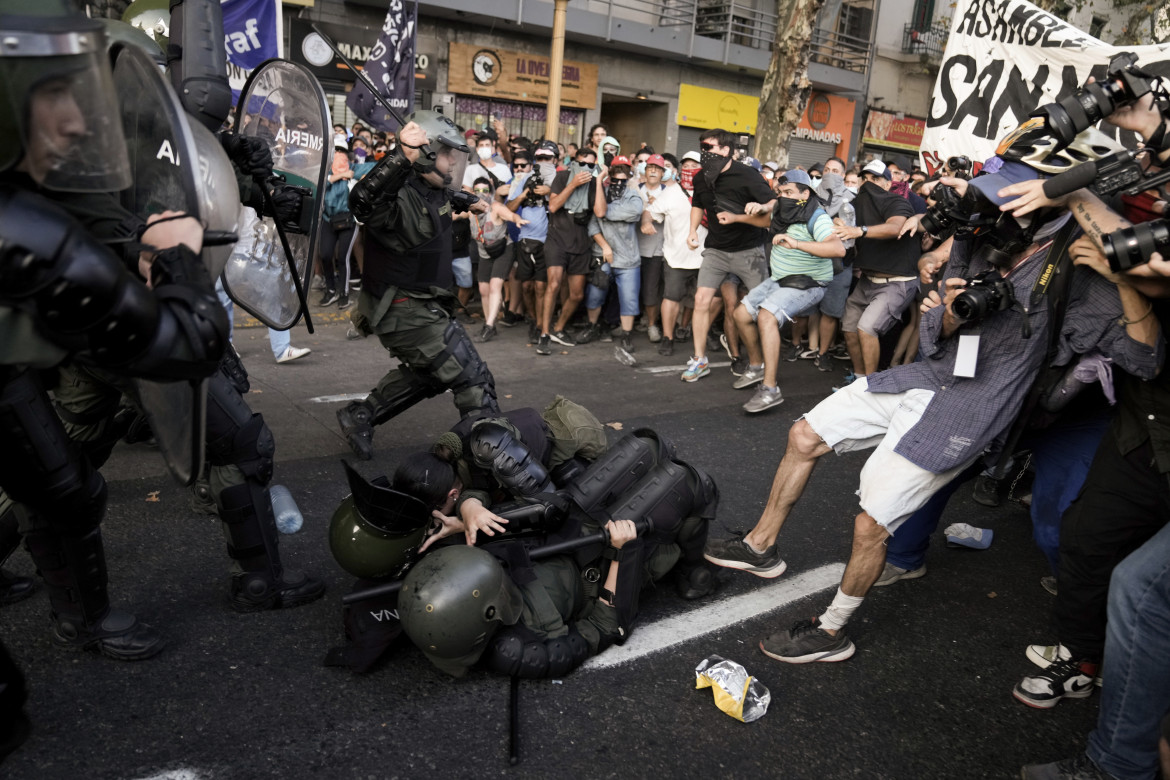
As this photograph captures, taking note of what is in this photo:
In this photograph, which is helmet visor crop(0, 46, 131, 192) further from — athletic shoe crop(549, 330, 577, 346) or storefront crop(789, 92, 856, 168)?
storefront crop(789, 92, 856, 168)

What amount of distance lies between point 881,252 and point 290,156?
4.56 m

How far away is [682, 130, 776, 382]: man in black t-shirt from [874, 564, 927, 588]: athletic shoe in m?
A: 3.44

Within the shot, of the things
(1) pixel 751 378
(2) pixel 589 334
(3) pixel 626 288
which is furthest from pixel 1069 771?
(2) pixel 589 334

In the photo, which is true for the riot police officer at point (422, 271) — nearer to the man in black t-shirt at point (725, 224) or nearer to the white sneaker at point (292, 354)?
the white sneaker at point (292, 354)

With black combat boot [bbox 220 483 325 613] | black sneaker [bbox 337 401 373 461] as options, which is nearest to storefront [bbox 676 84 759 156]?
black sneaker [bbox 337 401 373 461]

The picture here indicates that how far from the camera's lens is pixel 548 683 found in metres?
2.71

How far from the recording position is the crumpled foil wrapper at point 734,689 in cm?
257

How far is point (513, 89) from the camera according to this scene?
17.8m

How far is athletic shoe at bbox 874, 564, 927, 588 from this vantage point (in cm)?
353

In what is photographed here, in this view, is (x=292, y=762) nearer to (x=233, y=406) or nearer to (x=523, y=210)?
(x=233, y=406)

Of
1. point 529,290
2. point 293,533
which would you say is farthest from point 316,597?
point 529,290

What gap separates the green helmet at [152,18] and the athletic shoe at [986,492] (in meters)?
4.41

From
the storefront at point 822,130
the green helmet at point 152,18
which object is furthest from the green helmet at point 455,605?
the storefront at point 822,130

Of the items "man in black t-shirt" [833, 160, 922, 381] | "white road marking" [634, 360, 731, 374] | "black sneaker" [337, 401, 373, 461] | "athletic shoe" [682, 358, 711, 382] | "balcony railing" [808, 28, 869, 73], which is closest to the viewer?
"black sneaker" [337, 401, 373, 461]
